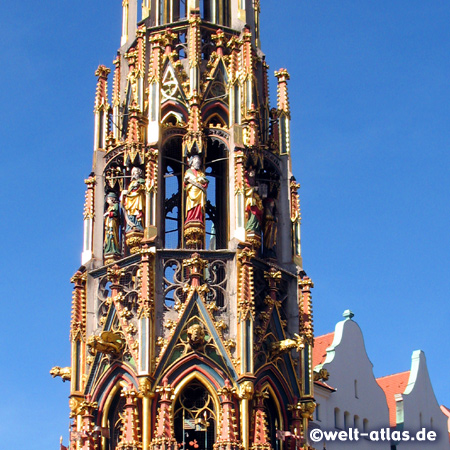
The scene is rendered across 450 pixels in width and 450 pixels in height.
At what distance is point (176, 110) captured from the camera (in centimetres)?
4159

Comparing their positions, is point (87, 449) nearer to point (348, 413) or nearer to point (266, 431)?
point (266, 431)

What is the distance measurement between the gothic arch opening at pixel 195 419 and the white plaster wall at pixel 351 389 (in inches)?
284

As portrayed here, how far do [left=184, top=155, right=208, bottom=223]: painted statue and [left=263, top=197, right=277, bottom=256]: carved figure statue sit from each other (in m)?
1.93

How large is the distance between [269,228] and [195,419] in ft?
19.7

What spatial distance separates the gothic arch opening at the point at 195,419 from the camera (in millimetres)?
37562

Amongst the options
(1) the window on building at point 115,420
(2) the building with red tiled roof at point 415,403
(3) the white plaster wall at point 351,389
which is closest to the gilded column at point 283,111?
(3) the white plaster wall at point 351,389

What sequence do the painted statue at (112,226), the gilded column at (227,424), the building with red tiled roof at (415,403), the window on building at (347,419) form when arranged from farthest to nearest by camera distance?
the building with red tiled roof at (415,403)
the window on building at (347,419)
the painted statue at (112,226)
the gilded column at (227,424)

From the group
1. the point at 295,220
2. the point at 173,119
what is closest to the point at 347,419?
the point at 295,220

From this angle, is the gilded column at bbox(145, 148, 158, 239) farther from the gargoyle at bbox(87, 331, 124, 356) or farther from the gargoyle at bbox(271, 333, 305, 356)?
the gargoyle at bbox(271, 333, 305, 356)

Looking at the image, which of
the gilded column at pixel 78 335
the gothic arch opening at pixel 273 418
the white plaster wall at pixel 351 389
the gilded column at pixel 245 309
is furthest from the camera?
the white plaster wall at pixel 351 389

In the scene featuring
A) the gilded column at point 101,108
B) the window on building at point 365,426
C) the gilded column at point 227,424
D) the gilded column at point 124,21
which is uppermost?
the gilded column at point 124,21

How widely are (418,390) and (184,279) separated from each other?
1330cm

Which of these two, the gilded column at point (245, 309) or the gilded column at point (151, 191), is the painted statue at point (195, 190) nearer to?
the gilded column at point (151, 191)

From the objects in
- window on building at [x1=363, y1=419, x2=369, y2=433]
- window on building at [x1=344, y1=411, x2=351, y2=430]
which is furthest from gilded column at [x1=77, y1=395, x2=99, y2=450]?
window on building at [x1=363, y1=419, x2=369, y2=433]
